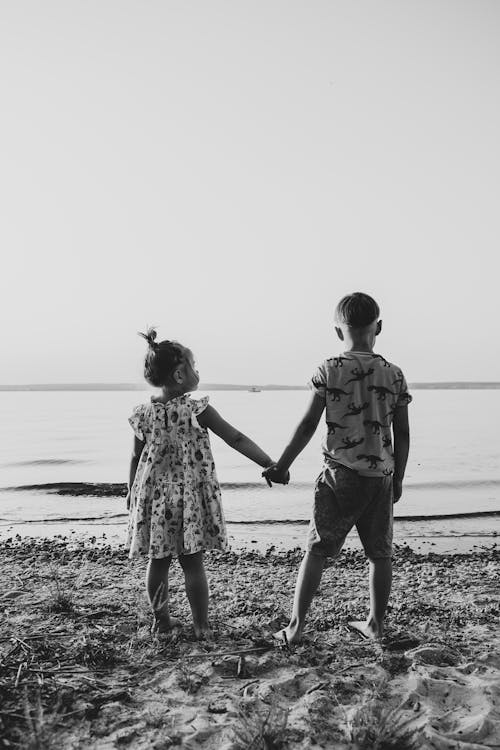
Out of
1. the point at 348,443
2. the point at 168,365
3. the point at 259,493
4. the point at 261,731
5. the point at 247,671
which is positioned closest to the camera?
the point at 261,731

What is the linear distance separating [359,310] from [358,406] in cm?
60

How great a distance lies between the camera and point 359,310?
3.71m

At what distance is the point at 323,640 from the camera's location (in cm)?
381

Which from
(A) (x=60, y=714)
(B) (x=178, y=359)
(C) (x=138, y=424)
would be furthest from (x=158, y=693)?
(B) (x=178, y=359)

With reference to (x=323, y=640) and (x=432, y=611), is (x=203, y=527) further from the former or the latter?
(x=432, y=611)

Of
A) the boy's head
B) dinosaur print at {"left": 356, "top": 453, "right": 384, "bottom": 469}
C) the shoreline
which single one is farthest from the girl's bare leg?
the shoreline

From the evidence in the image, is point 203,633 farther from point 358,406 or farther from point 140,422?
point 358,406

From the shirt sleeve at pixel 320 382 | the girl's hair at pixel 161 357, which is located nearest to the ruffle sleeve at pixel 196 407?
the girl's hair at pixel 161 357

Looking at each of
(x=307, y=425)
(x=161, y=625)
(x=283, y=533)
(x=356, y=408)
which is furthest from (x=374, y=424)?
(x=283, y=533)

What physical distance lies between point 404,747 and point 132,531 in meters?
2.07

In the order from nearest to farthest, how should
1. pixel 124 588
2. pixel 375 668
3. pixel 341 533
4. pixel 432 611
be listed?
pixel 375 668
pixel 341 533
pixel 432 611
pixel 124 588

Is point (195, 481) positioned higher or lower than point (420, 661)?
higher

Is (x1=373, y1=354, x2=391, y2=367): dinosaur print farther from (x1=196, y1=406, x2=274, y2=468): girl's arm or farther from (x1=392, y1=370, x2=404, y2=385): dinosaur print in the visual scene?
(x1=196, y1=406, x2=274, y2=468): girl's arm

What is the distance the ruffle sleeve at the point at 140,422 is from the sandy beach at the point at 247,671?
1.26 meters
